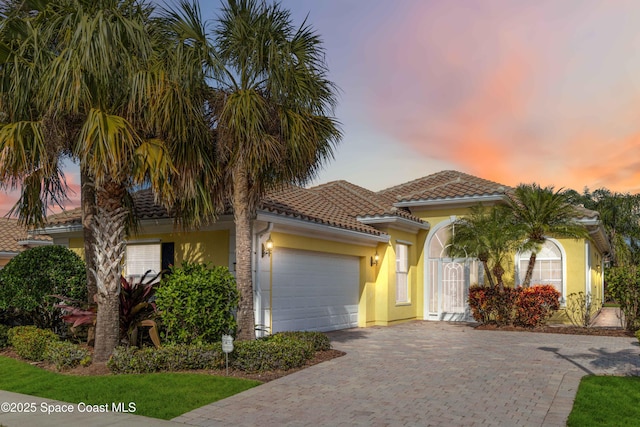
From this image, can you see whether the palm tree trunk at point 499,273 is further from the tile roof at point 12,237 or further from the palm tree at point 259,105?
the tile roof at point 12,237

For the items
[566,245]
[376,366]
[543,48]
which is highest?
[543,48]

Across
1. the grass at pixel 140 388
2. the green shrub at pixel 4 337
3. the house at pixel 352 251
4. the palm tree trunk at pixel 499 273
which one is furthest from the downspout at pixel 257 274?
the palm tree trunk at pixel 499 273

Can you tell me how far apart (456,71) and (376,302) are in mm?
7759

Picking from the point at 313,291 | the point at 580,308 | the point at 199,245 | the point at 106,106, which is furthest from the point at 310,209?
the point at 580,308

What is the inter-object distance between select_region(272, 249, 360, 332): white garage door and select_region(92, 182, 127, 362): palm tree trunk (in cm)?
434

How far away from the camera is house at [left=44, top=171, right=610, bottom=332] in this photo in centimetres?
1344

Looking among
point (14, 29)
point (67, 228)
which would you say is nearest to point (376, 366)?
point (14, 29)

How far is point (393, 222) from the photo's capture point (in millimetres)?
17641

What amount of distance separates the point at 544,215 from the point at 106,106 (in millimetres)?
12378

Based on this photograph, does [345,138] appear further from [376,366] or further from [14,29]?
[14,29]

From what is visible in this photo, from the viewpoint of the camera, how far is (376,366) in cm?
1020

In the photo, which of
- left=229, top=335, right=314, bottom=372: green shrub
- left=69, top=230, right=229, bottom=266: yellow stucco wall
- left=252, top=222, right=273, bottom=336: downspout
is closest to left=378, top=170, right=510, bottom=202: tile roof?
left=252, top=222, right=273, bottom=336: downspout

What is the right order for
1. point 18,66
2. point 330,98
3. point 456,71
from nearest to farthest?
point 18,66
point 330,98
point 456,71

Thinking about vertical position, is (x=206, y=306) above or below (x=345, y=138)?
below
